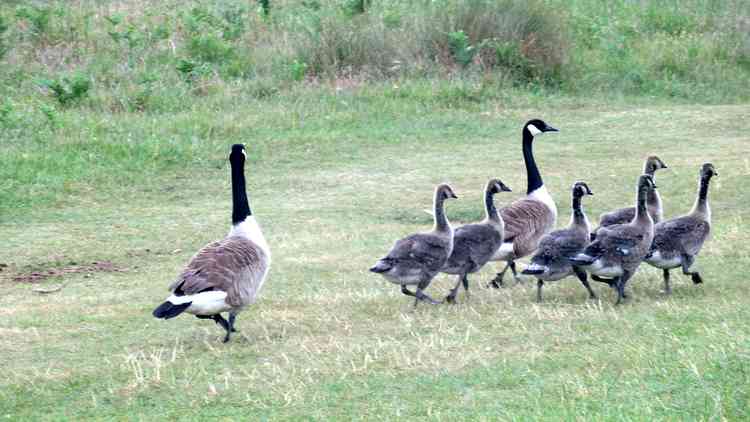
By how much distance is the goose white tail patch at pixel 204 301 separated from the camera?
854 centimetres

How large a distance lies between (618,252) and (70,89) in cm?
1298

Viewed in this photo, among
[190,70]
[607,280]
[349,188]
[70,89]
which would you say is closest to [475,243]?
[607,280]

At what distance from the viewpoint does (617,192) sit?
1545 centimetres

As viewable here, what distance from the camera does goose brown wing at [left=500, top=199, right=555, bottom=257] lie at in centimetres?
1135

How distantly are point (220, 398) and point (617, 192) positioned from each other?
914 cm

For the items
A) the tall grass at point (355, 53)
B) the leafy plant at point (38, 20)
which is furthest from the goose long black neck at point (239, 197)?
the leafy plant at point (38, 20)

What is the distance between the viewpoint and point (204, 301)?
8.68m

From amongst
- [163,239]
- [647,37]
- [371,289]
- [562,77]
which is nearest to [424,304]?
[371,289]

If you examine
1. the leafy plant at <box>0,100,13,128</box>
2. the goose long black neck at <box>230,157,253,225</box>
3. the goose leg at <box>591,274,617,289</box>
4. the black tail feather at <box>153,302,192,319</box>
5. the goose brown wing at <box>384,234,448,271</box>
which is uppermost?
the goose long black neck at <box>230,157,253,225</box>

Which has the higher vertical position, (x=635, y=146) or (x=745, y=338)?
Answer: (x=745, y=338)

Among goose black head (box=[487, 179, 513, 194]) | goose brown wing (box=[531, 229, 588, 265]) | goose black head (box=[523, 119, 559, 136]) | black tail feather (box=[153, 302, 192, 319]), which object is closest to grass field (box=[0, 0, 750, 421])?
black tail feather (box=[153, 302, 192, 319])

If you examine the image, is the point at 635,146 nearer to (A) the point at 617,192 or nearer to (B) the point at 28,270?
(A) the point at 617,192

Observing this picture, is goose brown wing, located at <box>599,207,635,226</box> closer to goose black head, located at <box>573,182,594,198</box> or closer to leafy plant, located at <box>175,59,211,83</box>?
goose black head, located at <box>573,182,594,198</box>

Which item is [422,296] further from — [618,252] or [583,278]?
[618,252]
